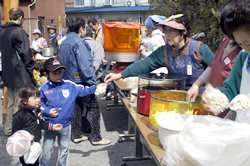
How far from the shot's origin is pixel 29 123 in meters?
2.37

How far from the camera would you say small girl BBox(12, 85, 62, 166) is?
92.9 inches

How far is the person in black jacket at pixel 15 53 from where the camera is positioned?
3.71 metres

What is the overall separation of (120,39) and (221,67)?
2.72 m

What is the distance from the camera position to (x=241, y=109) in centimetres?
116

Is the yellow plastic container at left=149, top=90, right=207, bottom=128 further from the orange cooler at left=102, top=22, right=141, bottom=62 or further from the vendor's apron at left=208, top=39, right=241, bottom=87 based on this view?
the orange cooler at left=102, top=22, right=141, bottom=62

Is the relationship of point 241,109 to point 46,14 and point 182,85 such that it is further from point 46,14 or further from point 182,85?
point 46,14

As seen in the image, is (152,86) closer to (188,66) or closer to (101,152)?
(188,66)

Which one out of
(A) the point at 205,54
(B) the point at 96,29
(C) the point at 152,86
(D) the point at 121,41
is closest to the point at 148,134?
(C) the point at 152,86

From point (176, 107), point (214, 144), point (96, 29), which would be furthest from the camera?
point (96, 29)

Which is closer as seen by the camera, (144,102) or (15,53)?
(144,102)

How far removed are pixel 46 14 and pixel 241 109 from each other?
2126cm

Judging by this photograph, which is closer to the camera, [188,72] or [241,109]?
[241,109]

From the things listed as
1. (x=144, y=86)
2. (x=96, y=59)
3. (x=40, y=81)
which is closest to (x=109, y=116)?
(x=96, y=59)

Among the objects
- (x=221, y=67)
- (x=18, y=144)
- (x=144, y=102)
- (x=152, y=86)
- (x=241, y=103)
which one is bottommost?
(x=18, y=144)
